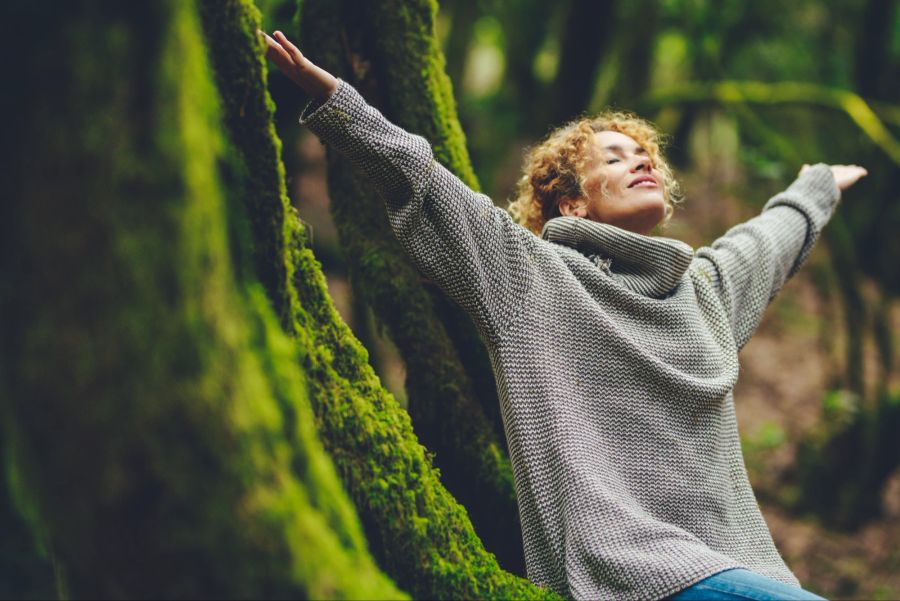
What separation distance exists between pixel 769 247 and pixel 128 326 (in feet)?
8.38

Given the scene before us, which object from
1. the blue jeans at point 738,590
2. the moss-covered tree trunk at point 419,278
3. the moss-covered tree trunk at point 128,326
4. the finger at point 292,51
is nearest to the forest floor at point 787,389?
the moss-covered tree trunk at point 419,278

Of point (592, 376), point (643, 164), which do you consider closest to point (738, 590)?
point (592, 376)

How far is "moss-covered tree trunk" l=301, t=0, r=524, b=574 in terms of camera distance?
9.27ft

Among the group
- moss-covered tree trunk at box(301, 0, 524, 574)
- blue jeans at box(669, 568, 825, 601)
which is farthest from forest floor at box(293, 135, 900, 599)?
blue jeans at box(669, 568, 825, 601)

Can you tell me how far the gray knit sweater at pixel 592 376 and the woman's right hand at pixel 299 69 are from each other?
0.04 metres

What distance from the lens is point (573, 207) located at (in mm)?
2688

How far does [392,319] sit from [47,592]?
1.70 metres

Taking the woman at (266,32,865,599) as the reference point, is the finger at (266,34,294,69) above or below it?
above

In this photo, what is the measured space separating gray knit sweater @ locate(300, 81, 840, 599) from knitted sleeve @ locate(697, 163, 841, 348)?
25 cm

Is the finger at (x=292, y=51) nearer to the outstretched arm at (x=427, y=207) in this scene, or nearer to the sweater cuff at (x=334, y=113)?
the outstretched arm at (x=427, y=207)

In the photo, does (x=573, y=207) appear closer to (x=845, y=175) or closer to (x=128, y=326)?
(x=845, y=175)

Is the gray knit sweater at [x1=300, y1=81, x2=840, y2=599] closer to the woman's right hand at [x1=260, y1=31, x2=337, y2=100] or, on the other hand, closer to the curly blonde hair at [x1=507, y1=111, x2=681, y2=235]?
the woman's right hand at [x1=260, y1=31, x2=337, y2=100]

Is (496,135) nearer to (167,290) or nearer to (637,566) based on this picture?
(637,566)

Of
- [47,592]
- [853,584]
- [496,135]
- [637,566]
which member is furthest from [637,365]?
[496,135]
